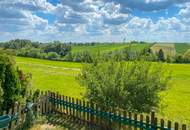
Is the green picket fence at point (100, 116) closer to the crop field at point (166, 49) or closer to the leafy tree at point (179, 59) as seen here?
the leafy tree at point (179, 59)

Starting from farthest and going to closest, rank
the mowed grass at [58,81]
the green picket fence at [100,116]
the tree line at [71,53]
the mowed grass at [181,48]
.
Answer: the mowed grass at [181,48] < the mowed grass at [58,81] < the tree line at [71,53] < the green picket fence at [100,116]

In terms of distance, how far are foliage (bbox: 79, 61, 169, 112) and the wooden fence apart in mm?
371

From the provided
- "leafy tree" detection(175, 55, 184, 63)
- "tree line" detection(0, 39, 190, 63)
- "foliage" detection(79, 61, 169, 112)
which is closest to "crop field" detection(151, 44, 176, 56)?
"tree line" detection(0, 39, 190, 63)

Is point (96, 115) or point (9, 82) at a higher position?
point (9, 82)

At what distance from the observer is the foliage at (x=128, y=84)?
1076 centimetres

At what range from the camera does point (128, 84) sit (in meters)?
10.8

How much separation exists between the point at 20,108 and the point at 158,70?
5.23m

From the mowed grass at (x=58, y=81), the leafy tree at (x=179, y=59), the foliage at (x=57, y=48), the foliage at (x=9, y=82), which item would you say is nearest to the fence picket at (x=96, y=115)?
the mowed grass at (x=58, y=81)

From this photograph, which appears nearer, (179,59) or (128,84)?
(128,84)

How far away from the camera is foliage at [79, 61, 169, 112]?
35.3 feet

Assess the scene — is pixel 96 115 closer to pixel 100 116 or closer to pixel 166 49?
pixel 100 116

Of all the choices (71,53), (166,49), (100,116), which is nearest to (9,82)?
(100,116)

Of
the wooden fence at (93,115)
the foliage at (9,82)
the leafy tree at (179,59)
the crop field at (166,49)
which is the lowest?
the leafy tree at (179,59)

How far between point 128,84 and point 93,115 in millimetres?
1886
